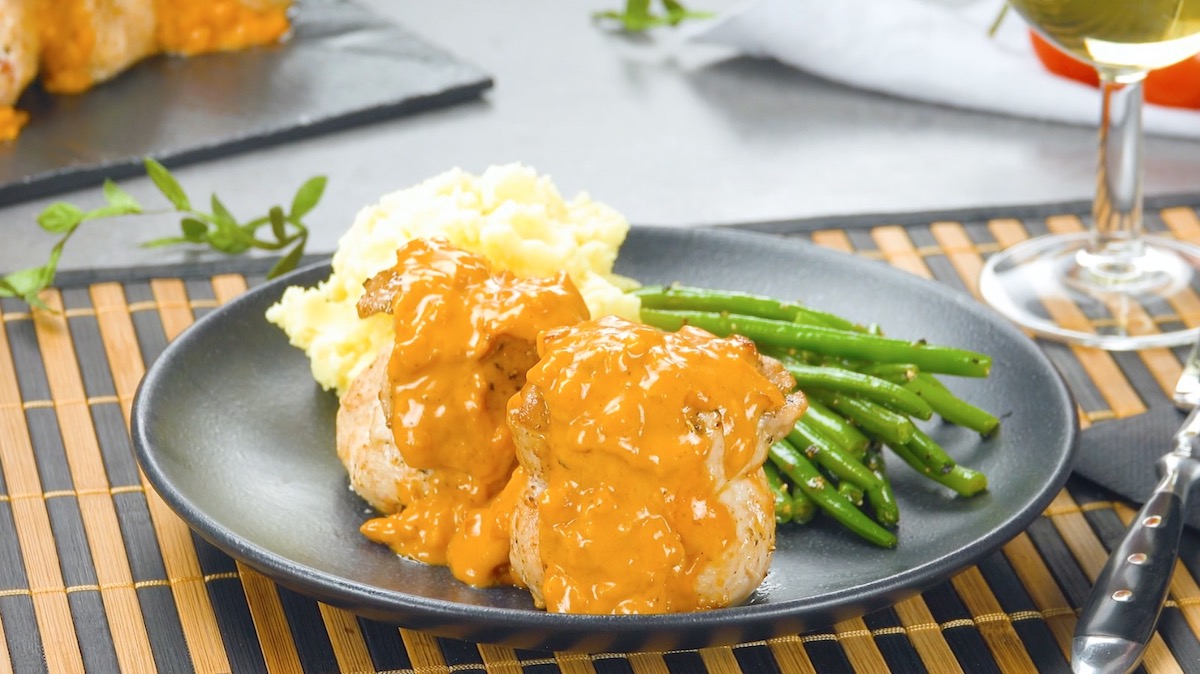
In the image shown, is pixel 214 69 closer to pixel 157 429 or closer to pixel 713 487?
pixel 157 429

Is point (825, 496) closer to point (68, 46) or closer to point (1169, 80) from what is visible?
point (1169, 80)

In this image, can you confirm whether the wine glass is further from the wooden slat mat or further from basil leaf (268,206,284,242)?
basil leaf (268,206,284,242)

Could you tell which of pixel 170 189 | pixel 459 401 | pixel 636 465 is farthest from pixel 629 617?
pixel 170 189

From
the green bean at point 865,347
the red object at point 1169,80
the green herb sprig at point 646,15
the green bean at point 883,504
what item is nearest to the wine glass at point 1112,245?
the green bean at point 865,347

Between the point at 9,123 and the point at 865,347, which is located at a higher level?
the point at 865,347

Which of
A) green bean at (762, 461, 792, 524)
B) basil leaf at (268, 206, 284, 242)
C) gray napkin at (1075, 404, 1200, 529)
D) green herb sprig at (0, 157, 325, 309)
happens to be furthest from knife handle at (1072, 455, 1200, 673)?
basil leaf at (268, 206, 284, 242)

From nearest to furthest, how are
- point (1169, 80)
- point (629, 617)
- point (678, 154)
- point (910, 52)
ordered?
1. point (629, 617)
2. point (1169, 80)
3. point (678, 154)
4. point (910, 52)

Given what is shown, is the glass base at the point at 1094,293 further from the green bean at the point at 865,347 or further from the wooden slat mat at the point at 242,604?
the green bean at the point at 865,347
